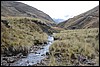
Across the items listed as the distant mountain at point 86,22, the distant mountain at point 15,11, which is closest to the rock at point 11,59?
the distant mountain at point 86,22

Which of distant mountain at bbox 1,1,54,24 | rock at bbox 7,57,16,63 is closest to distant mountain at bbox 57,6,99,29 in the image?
distant mountain at bbox 1,1,54,24

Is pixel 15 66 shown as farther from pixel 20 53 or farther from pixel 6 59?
pixel 20 53

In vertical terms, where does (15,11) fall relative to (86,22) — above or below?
above

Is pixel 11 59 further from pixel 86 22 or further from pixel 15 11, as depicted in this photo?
pixel 15 11

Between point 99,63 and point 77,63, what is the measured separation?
2015mm

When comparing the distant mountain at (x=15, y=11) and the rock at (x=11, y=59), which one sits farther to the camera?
the distant mountain at (x=15, y=11)

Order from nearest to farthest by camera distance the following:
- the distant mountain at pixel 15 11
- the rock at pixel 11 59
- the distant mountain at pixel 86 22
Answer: the rock at pixel 11 59
the distant mountain at pixel 86 22
the distant mountain at pixel 15 11

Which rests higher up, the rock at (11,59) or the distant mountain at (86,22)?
the rock at (11,59)

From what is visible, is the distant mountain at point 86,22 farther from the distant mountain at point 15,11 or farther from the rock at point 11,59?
the rock at point 11,59

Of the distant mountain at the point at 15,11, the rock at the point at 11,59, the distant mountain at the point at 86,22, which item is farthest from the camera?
the distant mountain at the point at 15,11

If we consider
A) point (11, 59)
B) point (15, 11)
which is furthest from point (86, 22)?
point (15, 11)

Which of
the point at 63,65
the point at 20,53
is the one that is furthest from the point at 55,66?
the point at 20,53

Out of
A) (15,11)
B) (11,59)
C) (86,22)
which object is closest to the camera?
(11,59)

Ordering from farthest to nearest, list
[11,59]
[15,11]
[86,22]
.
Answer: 1. [15,11]
2. [86,22]
3. [11,59]
